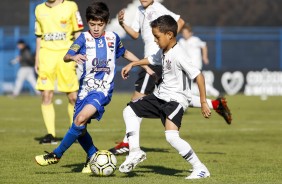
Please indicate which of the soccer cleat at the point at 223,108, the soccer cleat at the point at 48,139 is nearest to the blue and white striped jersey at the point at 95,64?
the soccer cleat at the point at 223,108

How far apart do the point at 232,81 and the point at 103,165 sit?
23.8m

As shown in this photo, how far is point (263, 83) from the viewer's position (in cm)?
3247

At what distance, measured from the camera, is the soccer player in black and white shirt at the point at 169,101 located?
8.98 meters

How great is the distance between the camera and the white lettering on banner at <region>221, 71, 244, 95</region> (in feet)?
106

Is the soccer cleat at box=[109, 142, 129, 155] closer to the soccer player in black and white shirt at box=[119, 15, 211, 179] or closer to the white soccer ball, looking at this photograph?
the soccer player in black and white shirt at box=[119, 15, 211, 179]

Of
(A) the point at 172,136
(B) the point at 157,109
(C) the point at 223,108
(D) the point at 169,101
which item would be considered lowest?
(C) the point at 223,108

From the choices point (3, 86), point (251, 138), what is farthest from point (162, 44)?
point (3, 86)

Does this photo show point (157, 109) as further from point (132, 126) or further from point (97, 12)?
point (97, 12)

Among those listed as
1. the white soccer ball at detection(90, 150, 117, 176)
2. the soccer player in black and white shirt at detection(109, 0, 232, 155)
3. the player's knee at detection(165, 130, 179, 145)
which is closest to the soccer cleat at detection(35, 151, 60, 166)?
the white soccer ball at detection(90, 150, 117, 176)

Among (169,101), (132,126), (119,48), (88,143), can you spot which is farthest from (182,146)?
(119,48)

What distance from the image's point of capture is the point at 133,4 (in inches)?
1427

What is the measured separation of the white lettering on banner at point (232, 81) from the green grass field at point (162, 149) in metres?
10.7

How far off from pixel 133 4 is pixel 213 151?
2451 centimetres

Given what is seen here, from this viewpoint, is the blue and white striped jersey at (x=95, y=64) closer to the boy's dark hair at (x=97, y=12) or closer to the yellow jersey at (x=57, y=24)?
the boy's dark hair at (x=97, y=12)
